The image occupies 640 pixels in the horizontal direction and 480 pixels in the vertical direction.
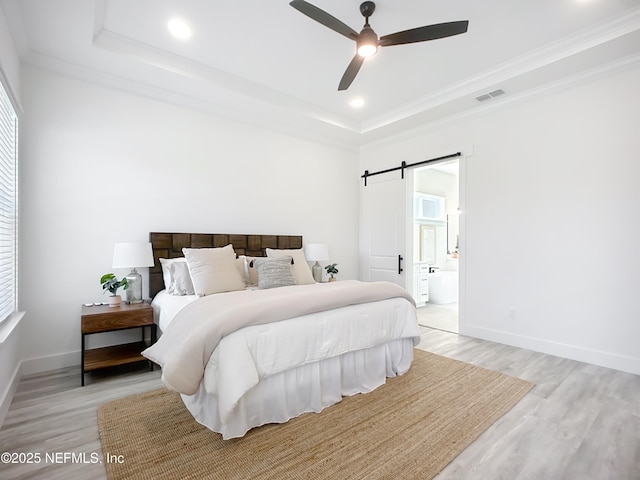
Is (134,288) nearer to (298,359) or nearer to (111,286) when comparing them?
(111,286)

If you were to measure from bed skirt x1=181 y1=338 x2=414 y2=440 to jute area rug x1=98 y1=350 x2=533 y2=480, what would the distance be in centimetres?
6

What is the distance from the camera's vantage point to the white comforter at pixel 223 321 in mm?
1890

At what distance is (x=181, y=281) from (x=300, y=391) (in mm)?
1704

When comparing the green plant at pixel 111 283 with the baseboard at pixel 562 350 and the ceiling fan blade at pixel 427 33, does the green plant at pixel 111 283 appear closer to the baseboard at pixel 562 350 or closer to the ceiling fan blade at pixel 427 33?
the ceiling fan blade at pixel 427 33

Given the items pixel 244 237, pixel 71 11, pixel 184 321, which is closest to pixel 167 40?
pixel 71 11

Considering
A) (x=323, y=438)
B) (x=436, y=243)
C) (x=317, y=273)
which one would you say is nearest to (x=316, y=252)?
(x=317, y=273)

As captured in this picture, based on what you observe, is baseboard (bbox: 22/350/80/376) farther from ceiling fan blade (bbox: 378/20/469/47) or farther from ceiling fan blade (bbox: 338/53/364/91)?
ceiling fan blade (bbox: 378/20/469/47)

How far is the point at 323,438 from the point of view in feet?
6.59

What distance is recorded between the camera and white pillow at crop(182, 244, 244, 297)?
310cm

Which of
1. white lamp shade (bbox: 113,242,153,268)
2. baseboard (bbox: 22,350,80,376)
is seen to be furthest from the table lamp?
baseboard (bbox: 22,350,80,376)

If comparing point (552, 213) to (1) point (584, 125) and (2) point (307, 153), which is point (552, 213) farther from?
(2) point (307, 153)

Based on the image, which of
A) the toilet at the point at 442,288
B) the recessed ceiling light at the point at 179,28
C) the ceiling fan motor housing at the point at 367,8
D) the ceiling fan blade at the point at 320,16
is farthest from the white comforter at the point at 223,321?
the toilet at the point at 442,288

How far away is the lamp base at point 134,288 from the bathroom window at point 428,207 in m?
5.22

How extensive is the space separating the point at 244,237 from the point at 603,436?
3786 millimetres
